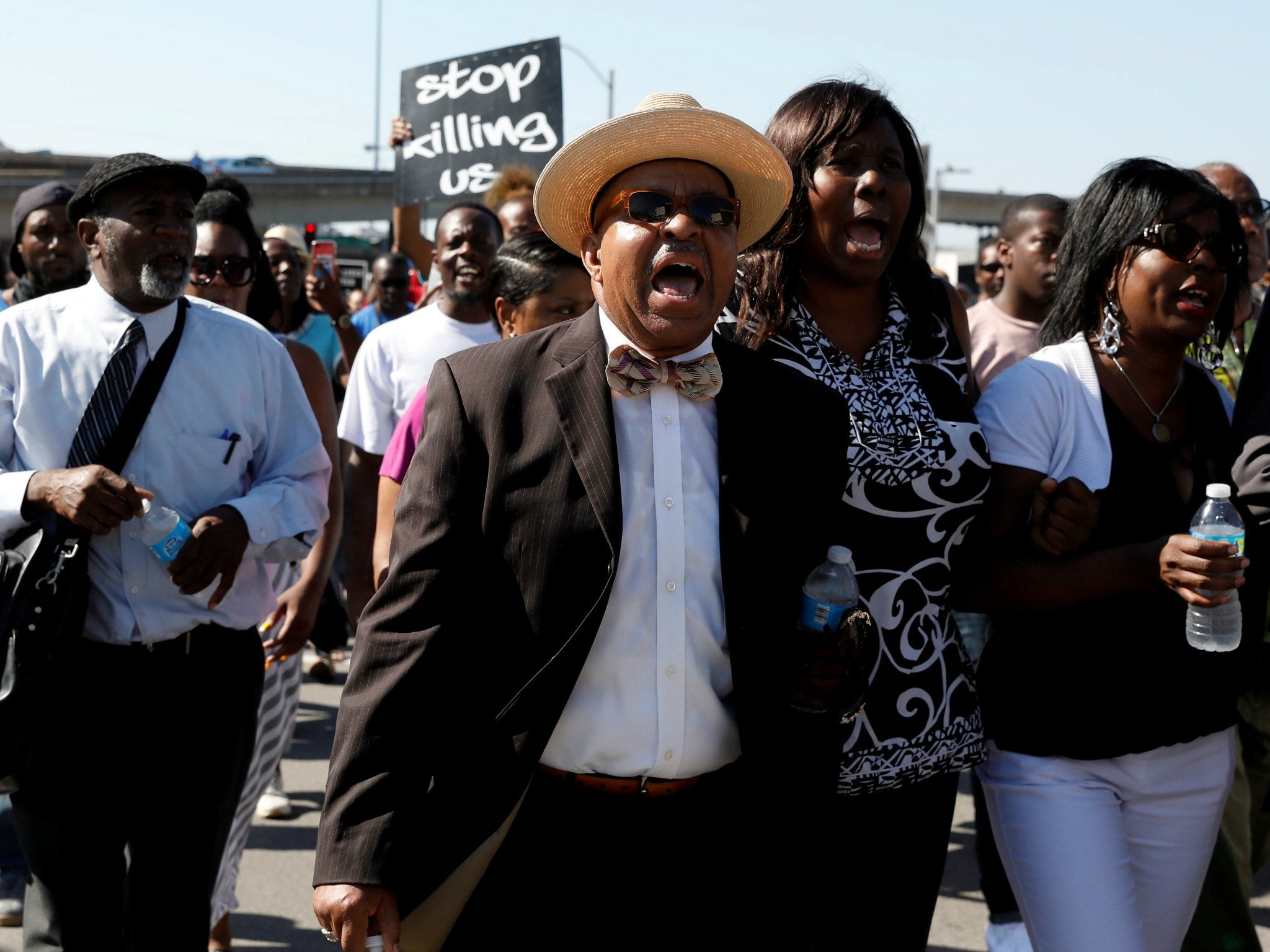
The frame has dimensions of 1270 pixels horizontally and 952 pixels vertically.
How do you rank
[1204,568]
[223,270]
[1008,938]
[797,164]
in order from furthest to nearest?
[223,270], [1008,938], [797,164], [1204,568]

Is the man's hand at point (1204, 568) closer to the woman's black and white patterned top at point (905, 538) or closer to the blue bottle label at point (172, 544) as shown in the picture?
the woman's black and white patterned top at point (905, 538)

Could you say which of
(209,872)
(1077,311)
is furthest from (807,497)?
(209,872)

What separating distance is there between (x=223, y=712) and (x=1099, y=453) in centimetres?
242

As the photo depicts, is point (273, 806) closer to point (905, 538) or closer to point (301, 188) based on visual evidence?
point (905, 538)

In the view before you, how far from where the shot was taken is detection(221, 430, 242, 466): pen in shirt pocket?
3.78 meters

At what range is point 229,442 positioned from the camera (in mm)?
3777

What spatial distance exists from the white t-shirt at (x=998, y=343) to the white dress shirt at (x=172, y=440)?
2.90m

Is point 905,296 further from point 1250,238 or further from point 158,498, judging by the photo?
point 1250,238

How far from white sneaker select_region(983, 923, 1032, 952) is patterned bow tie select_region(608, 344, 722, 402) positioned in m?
2.76

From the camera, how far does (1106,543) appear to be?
10.7 feet

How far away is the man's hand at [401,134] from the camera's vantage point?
8234mm

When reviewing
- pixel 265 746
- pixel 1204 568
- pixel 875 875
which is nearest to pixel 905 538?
pixel 1204 568

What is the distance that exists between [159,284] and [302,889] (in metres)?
2.66

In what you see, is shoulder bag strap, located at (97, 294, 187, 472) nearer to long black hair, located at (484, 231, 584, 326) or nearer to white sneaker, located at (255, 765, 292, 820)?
long black hair, located at (484, 231, 584, 326)
